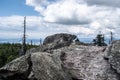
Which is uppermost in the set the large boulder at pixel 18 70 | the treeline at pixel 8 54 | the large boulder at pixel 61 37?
the large boulder at pixel 61 37

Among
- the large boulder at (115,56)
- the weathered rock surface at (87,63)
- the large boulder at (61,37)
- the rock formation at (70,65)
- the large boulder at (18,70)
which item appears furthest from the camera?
the large boulder at (61,37)

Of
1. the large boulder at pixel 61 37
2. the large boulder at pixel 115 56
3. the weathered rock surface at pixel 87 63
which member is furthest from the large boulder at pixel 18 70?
the large boulder at pixel 61 37

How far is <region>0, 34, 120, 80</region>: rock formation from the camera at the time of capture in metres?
21.6

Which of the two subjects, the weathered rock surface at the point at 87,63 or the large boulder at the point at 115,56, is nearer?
the large boulder at the point at 115,56

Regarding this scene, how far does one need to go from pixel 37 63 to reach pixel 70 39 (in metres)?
10.1

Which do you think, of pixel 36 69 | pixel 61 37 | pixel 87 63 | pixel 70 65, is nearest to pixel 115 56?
pixel 87 63

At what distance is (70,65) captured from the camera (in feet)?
77.1

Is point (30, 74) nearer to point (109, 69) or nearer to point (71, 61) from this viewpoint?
point (71, 61)

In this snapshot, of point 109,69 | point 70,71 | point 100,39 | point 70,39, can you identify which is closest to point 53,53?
point 70,71

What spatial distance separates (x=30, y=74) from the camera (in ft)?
74.6

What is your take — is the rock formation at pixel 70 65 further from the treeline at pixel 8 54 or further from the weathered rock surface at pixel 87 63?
the treeline at pixel 8 54

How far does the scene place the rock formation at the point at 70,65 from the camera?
21.6 m

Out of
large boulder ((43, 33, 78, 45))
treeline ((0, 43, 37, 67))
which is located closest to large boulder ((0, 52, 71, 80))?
large boulder ((43, 33, 78, 45))

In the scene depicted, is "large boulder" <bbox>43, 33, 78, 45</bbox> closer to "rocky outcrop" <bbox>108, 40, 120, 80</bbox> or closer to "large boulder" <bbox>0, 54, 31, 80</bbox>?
"large boulder" <bbox>0, 54, 31, 80</bbox>
